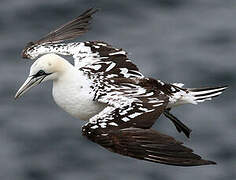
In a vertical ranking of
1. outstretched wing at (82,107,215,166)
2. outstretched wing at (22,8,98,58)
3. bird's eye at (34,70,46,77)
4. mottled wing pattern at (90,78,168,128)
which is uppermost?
outstretched wing at (22,8,98,58)

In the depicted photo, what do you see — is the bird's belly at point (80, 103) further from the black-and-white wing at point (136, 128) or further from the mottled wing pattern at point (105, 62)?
the mottled wing pattern at point (105, 62)

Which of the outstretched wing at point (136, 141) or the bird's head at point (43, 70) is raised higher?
the bird's head at point (43, 70)

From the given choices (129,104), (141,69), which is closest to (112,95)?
(129,104)

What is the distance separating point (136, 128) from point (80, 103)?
176cm

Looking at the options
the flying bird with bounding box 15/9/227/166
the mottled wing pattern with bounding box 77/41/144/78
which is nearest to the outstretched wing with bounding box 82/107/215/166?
the flying bird with bounding box 15/9/227/166

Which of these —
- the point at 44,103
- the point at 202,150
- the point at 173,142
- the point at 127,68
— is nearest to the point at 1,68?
the point at 44,103

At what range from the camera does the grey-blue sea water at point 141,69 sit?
2536cm

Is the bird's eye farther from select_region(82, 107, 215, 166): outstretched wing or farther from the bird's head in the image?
select_region(82, 107, 215, 166): outstretched wing

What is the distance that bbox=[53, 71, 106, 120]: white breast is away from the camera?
58.9 ft

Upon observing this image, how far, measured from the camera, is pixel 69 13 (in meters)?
28.4

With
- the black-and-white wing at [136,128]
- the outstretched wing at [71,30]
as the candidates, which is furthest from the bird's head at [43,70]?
the outstretched wing at [71,30]

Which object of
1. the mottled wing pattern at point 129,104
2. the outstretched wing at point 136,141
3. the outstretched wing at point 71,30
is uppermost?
the outstretched wing at point 71,30

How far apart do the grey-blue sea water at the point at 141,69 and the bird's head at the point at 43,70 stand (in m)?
7.07

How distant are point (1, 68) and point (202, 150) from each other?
222 inches
